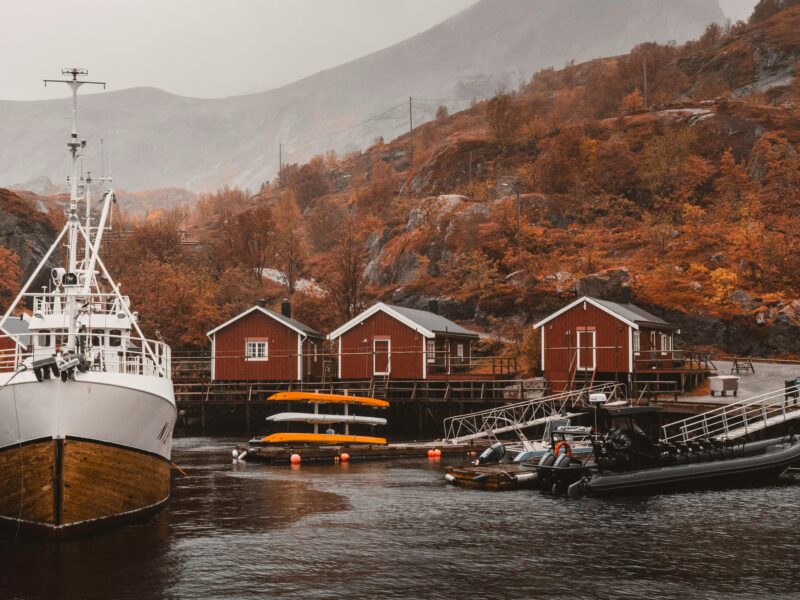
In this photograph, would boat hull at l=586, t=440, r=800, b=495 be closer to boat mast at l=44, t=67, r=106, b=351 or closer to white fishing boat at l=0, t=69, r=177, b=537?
white fishing boat at l=0, t=69, r=177, b=537

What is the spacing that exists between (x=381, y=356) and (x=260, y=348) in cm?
877

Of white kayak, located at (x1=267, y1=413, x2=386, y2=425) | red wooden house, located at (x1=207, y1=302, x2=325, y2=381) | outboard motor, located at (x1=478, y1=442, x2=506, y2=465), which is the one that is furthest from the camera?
red wooden house, located at (x1=207, y1=302, x2=325, y2=381)

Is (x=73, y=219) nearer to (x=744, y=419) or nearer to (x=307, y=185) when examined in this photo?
(x=744, y=419)

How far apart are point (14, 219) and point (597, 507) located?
76.1 m

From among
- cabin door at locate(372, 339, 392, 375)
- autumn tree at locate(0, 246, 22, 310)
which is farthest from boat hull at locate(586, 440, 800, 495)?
autumn tree at locate(0, 246, 22, 310)

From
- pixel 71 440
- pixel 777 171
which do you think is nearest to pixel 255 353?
pixel 71 440

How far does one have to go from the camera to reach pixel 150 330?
75.1 meters

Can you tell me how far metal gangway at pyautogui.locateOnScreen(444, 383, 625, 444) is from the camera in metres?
43.1

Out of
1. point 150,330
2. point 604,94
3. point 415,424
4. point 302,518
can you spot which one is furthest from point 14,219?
point 604,94

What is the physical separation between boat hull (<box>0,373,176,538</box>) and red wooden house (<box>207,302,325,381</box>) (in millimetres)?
33354

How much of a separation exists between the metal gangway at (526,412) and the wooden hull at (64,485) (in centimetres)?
2140

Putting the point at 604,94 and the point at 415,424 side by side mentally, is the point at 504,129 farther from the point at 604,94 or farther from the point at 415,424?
the point at 415,424

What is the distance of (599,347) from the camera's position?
4975cm

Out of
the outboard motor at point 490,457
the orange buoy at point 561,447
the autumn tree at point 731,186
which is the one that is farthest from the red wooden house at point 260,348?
the autumn tree at point 731,186
